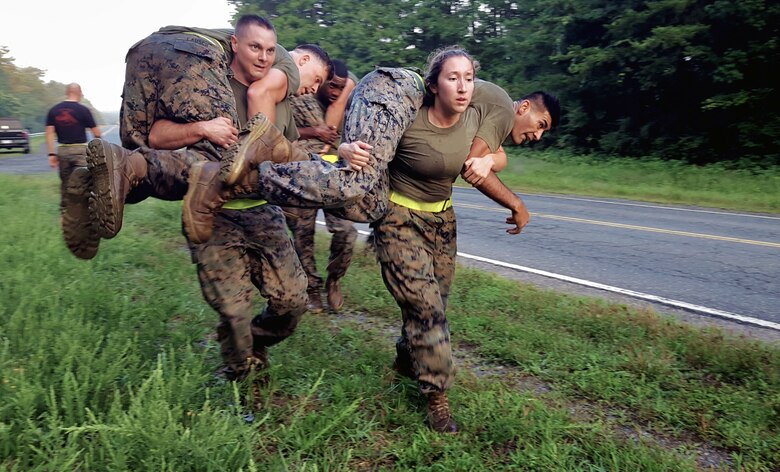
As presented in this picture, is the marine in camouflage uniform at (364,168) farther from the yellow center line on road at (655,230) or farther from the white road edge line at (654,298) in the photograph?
the yellow center line on road at (655,230)

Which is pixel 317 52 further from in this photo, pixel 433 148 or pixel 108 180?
pixel 108 180

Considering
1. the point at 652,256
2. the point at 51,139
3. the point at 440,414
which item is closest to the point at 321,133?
the point at 440,414

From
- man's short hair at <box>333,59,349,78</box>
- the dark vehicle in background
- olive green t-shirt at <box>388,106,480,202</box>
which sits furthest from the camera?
the dark vehicle in background

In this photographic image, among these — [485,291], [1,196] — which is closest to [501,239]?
[485,291]

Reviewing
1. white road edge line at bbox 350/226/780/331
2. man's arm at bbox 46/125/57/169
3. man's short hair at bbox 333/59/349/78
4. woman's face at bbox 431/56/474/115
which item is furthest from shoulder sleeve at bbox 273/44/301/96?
man's arm at bbox 46/125/57/169

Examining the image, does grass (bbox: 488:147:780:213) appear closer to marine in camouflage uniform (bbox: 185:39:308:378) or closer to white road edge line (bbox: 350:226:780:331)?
white road edge line (bbox: 350:226:780:331)

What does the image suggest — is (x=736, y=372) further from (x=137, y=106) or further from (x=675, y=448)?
(x=137, y=106)

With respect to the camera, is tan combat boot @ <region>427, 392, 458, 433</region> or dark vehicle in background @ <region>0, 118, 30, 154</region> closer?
tan combat boot @ <region>427, 392, 458, 433</region>

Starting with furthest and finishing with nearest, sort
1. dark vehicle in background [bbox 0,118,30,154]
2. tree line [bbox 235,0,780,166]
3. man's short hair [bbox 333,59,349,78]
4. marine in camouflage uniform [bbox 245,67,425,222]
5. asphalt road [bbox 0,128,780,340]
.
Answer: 1. dark vehicle in background [bbox 0,118,30,154]
2. tree line [bbox 235,0,780,166]
3. asphalt road [bbox 0,128,780,340]
4. man's short hair [bbox 333,59,349,78]
5. marine in camouflage uniform [bbox 245,67,425,222]

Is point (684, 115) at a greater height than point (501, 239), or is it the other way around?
point (684, 115)

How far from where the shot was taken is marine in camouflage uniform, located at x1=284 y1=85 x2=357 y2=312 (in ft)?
16.2

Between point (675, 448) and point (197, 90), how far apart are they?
112 inches

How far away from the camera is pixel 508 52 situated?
26922 mm

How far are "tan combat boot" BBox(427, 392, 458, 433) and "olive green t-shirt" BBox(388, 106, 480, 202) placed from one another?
1021 millimetres
